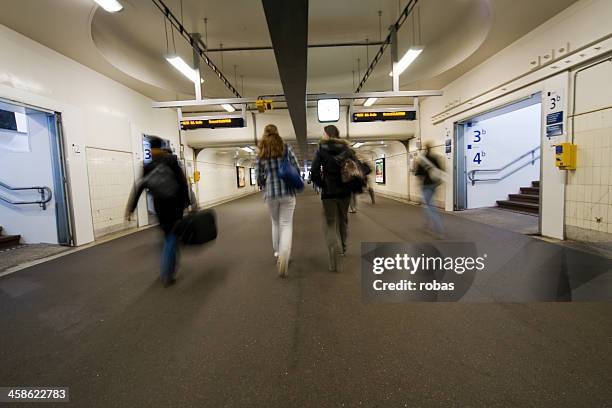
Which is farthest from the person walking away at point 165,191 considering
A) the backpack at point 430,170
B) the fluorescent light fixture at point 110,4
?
the backpack at point 430,170

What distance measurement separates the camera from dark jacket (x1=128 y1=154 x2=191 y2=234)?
107 inches

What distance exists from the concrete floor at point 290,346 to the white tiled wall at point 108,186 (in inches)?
125

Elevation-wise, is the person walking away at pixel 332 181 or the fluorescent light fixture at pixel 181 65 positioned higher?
the fluorescent light fixture at pixel 181 65

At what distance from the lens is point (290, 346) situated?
5.76 ft

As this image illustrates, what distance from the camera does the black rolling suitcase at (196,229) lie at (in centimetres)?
280

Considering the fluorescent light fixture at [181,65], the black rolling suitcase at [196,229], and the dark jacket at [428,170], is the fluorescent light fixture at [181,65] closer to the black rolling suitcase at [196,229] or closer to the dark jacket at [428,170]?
the black rolling suitcase at [196,229]

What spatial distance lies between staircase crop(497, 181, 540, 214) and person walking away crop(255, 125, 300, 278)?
23.8 feet

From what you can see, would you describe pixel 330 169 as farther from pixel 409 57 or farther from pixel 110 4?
pixel 409 57

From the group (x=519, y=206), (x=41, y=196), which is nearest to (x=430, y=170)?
(x=519, y=206)

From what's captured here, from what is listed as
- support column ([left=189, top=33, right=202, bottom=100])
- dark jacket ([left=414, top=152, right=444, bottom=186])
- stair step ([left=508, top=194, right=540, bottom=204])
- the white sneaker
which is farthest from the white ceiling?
the white sneaker

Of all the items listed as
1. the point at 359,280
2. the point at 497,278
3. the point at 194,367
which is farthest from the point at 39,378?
the point at 497,278

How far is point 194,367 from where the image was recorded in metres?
1.58

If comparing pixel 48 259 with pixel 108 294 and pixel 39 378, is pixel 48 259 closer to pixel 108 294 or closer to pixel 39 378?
pixel 108 294

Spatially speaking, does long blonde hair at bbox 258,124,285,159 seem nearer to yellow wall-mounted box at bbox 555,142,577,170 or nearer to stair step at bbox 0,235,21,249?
yellow wall-mounted box at bbox 555,142,577,170
